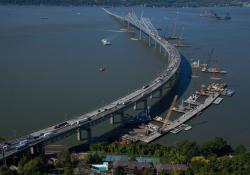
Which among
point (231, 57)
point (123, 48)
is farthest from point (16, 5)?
point (231, 57)

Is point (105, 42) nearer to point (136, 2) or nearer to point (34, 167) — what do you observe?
point (34, 167)

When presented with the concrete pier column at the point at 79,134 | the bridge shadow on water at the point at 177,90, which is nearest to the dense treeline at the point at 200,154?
the concrete pier column at the point at 79,134

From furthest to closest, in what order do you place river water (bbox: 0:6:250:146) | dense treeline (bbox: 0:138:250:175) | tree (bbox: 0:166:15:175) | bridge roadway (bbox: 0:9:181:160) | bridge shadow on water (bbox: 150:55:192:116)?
bridge shadow on water (bbox: 150:55:192:116) < river water (bbox: 0:6:250:146) < bridge roadway (bbox: 0:9:181:160) < dense treeline (bbox: 0:138:250:175) < tree (bbox: 0:166:15:175)

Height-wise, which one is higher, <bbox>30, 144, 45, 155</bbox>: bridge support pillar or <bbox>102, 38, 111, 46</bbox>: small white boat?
<bbox>102, 38, 111, 46</bbox>: small white boat

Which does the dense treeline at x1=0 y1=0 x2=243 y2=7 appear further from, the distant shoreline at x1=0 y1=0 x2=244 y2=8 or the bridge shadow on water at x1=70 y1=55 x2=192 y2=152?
the bridge shadow on water at x1=70 y1=55 x2=192 y2=152

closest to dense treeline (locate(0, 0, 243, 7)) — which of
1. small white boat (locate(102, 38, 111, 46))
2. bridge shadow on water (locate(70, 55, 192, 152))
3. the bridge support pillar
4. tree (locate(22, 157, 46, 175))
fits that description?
small white boat (locate(102, 38, 111, 46))

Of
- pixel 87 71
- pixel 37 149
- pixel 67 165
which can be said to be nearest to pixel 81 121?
pixel 37 149
